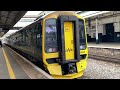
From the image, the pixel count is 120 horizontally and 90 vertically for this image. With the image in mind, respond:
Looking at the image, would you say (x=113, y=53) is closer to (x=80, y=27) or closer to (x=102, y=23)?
(x=80, y=27)

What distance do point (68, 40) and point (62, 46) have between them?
1.32ft

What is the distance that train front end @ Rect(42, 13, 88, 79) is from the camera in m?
9.38

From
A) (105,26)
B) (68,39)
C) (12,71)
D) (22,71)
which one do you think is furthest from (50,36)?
(105,26)

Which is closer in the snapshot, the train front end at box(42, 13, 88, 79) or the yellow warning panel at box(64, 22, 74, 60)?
the train front end at box(42, 13, 88, 79)

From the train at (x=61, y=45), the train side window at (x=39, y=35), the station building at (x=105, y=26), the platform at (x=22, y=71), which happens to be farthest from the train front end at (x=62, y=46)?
the station building at (x=105, y=26)

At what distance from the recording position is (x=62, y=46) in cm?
935

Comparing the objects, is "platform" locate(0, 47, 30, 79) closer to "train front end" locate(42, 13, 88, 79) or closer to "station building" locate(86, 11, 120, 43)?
"train front end" locate(42, 13, 88, 79)

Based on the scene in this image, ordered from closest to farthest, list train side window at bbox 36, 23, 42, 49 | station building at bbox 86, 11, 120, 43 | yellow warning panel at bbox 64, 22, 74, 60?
1. yellow warning panel at bbox 64, 22, 74, 60
2. train side window at bbox 36, 23, 42, 49
3. station building at bbox 86, 11, 120, 43

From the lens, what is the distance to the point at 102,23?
121ft

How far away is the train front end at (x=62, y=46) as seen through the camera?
938 cm

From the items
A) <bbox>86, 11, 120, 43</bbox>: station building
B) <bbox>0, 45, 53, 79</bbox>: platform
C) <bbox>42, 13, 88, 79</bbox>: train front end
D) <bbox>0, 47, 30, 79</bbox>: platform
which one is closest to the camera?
<bbox>0, 45, 53, 79</bbox>: platform

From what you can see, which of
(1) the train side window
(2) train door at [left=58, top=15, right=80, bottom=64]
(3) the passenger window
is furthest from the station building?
(3) the passenger window

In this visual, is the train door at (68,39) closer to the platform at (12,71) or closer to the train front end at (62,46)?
the train front end at (62,46)
